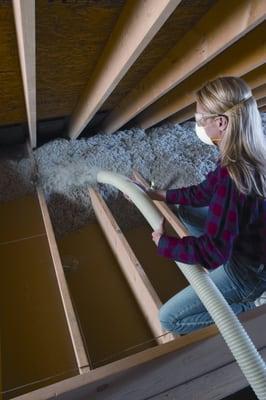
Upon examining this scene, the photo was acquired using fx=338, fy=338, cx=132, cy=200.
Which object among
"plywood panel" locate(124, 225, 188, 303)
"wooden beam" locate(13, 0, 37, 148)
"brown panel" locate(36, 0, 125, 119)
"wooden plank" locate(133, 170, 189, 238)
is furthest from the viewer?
"plywood panel" locate(124, 225, 188, 303)

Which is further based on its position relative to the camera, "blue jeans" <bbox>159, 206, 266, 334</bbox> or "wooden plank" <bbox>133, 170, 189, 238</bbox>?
"wooden plank" <bbox>133, 170, 189, 238</bbox>

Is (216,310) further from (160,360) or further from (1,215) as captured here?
(1,215)

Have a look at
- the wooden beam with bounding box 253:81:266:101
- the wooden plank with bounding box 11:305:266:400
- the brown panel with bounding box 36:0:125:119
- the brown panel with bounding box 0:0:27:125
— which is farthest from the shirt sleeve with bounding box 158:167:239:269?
the wooden beam with bounding box 253:81:266:101

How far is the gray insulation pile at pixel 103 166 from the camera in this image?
209cm

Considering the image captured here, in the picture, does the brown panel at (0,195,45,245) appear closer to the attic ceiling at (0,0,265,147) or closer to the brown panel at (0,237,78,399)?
the brown panel at (0,237,78,399)

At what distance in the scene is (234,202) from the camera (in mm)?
1020

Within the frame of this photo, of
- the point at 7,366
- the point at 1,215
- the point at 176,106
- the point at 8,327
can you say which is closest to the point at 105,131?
the point at 176,106

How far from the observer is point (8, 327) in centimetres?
153

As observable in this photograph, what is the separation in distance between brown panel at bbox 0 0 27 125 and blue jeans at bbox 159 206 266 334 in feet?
3.56

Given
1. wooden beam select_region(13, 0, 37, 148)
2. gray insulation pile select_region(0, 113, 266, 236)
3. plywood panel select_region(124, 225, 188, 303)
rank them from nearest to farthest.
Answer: wooden beam select_region(13, 0, 37, 148) < plywood panel select_region(124, 225, 188, 303) < gray insulation pile select_region(0, 113, 266, 236)

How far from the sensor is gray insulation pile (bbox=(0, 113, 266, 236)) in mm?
2090

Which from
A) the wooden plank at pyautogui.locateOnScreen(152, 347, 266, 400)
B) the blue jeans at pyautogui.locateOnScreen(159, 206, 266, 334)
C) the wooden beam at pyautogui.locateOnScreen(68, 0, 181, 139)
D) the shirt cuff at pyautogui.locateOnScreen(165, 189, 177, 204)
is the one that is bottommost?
the wooden plank at pyautogui.locateOnScreen(152, 347, 266, 400)

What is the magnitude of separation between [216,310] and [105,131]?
1.76m

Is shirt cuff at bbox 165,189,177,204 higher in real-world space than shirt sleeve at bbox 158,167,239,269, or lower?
higher
